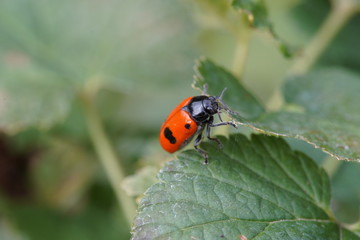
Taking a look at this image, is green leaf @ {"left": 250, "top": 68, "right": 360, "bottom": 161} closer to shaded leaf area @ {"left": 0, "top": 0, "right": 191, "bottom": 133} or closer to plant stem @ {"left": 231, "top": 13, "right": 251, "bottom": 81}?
plant stem @ {"left": 231, "top": 13, "right": 251, "bottom": 81}

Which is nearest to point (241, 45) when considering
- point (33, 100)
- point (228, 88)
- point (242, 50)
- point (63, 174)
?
point (242, 50)

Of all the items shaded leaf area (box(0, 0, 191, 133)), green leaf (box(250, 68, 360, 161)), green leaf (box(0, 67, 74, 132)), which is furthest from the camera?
shaded leaf area (box(0, 0, 191, 133))

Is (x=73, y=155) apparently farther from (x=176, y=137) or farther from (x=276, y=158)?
(x=276, y=158)

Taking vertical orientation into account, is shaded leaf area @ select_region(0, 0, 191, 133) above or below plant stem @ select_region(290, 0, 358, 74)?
above

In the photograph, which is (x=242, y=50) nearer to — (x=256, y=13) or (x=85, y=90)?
(x=256, y=13)

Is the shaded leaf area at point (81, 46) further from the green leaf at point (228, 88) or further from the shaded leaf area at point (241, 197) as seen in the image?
the shaded leaf area at point (241, 197)

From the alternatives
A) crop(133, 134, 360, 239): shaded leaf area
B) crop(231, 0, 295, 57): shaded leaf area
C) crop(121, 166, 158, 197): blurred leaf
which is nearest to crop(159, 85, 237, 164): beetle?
crop(121, 166, 158, 197): blurred leaf

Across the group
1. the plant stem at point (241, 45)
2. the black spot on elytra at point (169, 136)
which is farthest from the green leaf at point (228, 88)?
the plant stem at point (241, 45)
